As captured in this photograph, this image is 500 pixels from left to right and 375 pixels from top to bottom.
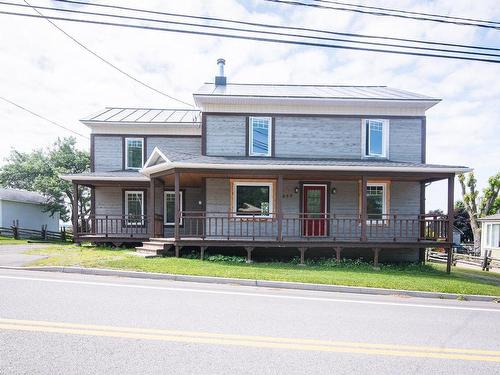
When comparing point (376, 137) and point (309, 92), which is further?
point (309, 92)

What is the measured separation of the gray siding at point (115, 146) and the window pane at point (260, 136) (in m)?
4.10

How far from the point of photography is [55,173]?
28.4m

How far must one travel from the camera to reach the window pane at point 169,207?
17906mm

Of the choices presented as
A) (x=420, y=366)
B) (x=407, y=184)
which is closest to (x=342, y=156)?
(x=407, y=184)

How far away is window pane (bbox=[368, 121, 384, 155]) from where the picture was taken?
1594 cm

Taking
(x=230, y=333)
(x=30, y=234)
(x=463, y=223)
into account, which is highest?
(x=230, y=333)

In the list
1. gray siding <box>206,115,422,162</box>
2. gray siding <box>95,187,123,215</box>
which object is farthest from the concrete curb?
gray siding <box>95,187,123,215</box>

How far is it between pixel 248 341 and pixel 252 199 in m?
10.6

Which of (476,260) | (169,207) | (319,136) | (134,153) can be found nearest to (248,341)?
(319,136)

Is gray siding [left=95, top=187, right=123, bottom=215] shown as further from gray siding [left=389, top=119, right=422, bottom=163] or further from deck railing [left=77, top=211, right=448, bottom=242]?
gray siding [left=389, top=119, right=422, bottom=163]

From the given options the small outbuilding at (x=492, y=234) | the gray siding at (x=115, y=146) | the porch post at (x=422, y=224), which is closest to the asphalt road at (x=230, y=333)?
the porch post at (x=422, y=224)

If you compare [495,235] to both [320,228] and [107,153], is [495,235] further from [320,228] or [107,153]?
[107,153]

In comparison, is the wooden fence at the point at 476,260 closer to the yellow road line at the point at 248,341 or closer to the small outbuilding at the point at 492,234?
the small outbuilding at the point at 492,234

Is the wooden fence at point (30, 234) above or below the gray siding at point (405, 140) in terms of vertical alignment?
below
